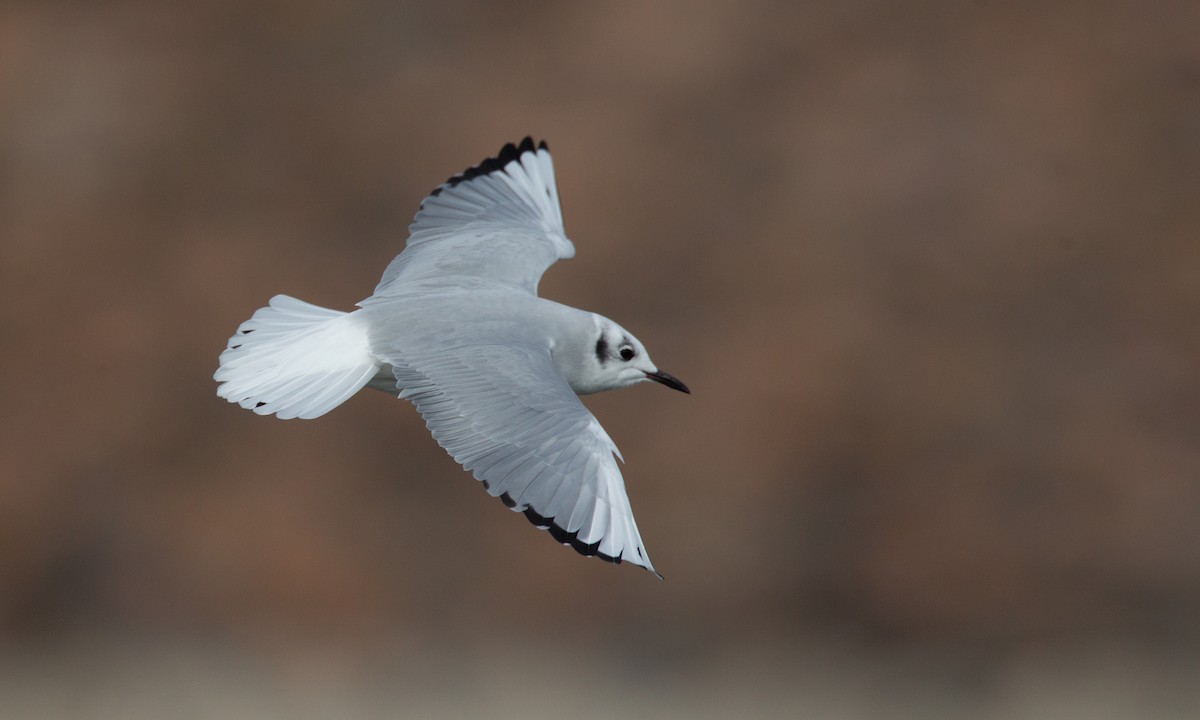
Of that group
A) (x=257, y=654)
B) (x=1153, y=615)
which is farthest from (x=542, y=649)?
(x=1153, y=615)

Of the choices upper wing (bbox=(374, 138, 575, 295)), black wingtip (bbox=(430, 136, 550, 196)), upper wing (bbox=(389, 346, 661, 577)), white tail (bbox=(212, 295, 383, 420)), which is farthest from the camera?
black wingtip (bbox=(430, 136, 550, 196))

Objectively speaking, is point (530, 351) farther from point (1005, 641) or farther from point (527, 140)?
point (1005, 641)

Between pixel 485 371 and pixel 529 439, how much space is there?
7.9 inches

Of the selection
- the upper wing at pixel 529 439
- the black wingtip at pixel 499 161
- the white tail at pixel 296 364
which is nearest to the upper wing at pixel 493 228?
the black wingtip at pixel 499 161

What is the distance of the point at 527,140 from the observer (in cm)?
480

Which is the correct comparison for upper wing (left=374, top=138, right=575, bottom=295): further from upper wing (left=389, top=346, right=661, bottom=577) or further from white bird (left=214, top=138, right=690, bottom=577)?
upper wing (left=389, top=346, right=661, bottom=577)

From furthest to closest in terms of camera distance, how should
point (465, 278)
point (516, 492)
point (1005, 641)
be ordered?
point (1005, 641), point (465, 278), point (516, 492)

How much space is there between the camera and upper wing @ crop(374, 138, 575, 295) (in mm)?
4145

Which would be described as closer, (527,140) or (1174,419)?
(527,140)

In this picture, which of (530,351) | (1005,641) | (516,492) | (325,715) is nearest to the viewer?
(516,492)

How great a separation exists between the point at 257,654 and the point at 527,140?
12.7ft

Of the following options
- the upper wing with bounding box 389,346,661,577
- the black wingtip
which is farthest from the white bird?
the black wingtip

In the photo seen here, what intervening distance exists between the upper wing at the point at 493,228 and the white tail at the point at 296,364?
324 millimetres

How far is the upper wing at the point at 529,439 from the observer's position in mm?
3189
